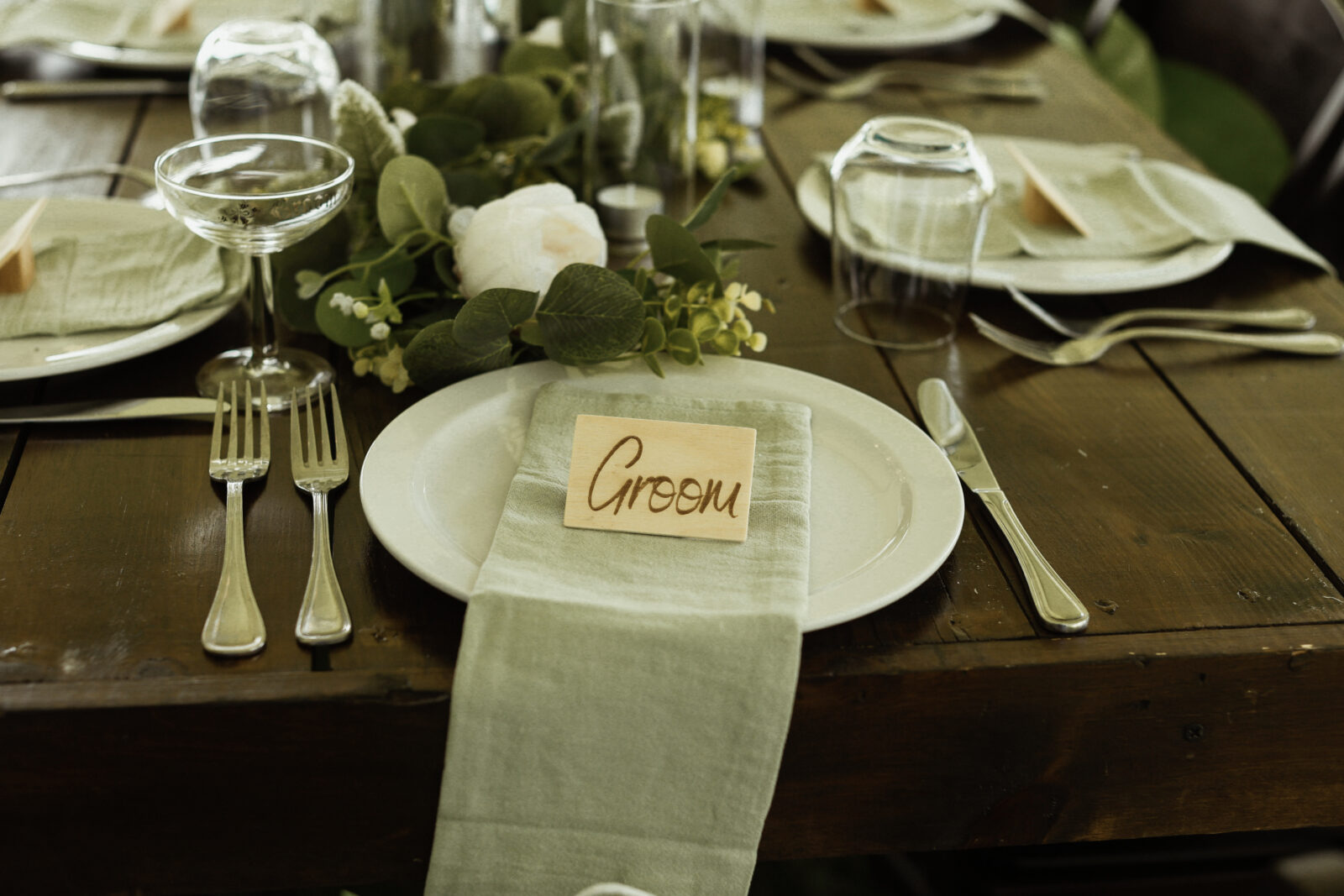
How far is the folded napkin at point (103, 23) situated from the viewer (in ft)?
4.79

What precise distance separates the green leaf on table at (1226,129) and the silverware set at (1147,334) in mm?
1125

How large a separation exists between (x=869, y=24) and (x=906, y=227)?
2.68 feet

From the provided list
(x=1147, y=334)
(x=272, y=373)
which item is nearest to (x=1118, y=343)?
(x=1147, y=334)

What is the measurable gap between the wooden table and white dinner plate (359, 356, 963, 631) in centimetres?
3

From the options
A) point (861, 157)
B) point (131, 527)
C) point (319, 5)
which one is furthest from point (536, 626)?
point (319, 5)

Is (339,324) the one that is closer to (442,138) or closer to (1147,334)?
(442,138)

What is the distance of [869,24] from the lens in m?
1.70

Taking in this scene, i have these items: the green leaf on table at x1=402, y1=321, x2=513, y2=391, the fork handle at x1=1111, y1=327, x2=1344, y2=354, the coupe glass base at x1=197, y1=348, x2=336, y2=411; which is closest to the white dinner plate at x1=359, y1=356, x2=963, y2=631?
the green leaf on table at x1=402, y1=321, x2=513, y2=391

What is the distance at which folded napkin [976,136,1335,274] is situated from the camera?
1.07m

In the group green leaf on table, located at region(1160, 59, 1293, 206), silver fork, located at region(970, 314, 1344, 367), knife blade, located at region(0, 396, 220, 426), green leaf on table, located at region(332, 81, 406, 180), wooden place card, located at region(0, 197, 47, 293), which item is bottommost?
green leaf on table, located at region(1160, 59, 1293, 206)

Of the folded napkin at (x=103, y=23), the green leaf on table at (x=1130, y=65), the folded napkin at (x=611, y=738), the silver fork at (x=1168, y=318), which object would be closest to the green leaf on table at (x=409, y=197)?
the folded napkin at (x=611, y=738)

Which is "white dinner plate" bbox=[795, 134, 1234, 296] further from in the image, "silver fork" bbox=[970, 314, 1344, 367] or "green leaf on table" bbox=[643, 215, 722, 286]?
"green leaf on table" bbox=[643, 215, 722, 286]

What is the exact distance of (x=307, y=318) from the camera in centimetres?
88

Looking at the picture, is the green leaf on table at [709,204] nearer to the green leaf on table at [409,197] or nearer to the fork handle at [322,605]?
the green leaf on table at [409,197]
